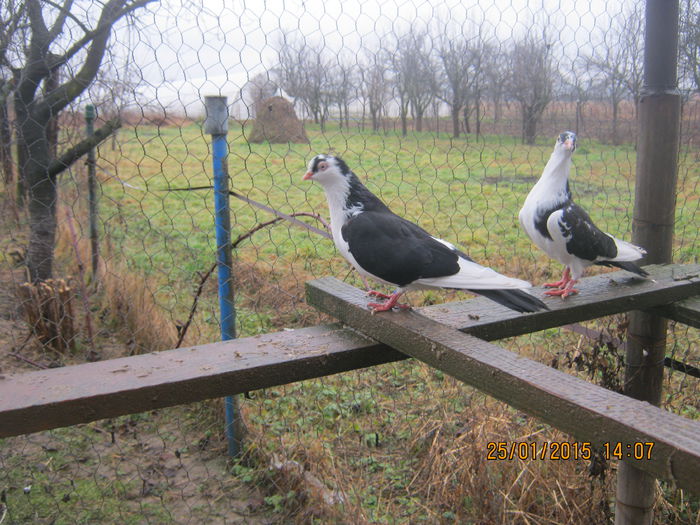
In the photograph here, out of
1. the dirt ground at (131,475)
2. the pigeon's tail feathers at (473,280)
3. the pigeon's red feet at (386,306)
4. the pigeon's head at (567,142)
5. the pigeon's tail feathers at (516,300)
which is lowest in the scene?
the dirt ground at (131,475)

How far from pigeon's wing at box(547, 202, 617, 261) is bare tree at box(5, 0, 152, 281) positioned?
2155mm

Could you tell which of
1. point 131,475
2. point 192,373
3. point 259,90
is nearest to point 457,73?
point 259,90

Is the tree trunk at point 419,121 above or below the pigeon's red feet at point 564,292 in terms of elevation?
above

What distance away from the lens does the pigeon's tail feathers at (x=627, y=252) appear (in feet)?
6.77

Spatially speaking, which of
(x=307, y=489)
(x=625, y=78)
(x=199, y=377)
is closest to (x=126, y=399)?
(x=199, y=377)

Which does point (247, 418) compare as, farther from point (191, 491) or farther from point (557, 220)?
point (557, 220)

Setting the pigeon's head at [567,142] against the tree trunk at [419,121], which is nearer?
the pigeon's head at [567,142]

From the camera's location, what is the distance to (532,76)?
9.75 ft

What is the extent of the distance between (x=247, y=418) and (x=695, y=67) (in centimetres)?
282

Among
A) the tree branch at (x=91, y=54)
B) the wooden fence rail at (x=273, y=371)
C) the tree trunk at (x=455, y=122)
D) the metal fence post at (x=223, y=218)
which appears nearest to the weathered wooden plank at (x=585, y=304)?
the wooden fence rail at (x=273, y=371)

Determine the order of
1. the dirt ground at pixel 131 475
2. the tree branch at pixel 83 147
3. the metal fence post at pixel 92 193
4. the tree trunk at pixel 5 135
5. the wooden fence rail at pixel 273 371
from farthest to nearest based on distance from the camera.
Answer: the metal fence post at pixel 92 193 < the tree trunk at pixel 5 135 < the tree branch at pixel 83 147 < the dirt ground at pixel 131 475 < the wooden fence rail at pixel 273 371

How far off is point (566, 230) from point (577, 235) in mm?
41

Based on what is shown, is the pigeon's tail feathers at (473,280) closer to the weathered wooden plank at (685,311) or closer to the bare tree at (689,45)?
the weathered wooden plank at (685,311)

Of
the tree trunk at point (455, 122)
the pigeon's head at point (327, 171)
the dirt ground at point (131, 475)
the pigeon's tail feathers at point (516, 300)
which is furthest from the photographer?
the tree trunk at point (455, 122)
